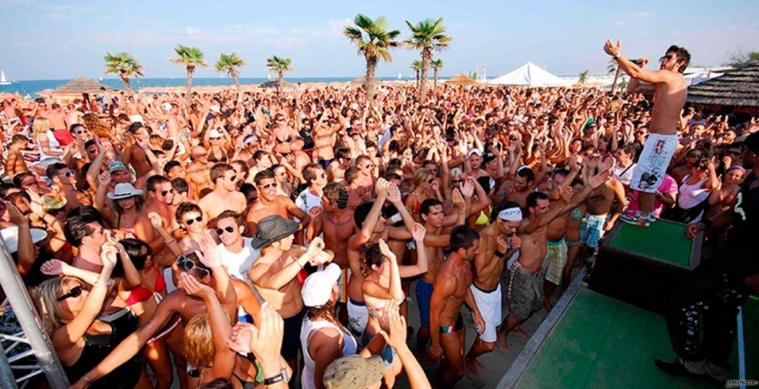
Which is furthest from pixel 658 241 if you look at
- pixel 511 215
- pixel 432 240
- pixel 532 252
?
pixel 432 240

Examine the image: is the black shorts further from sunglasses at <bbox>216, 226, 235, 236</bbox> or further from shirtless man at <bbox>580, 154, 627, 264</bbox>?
shirtless man at <bbox>580, 154, 627, 264</bbox>

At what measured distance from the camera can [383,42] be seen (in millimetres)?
18969

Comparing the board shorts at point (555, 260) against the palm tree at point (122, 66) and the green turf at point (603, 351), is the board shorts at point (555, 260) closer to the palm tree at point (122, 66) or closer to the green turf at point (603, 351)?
the green turf at point (603, 351)

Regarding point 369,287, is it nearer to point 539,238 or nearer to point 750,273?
point 539,238

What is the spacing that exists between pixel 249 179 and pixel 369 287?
361 cm

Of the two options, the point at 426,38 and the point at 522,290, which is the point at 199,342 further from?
the point at 426,38

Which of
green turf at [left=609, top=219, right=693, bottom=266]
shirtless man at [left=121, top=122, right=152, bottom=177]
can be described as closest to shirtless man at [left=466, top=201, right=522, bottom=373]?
green turf at [left=609, top=219, right=693, bottom=266]

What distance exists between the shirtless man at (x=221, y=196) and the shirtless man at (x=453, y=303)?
2.98m

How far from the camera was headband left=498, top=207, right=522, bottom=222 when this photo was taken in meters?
3.67

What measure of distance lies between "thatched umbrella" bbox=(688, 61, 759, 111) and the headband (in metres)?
15.2

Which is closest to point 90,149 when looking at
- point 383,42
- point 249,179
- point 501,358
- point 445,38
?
point 249,179

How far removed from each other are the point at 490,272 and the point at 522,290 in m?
0.75

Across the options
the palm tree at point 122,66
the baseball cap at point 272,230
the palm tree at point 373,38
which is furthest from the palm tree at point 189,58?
the baseball cap at point 272,230

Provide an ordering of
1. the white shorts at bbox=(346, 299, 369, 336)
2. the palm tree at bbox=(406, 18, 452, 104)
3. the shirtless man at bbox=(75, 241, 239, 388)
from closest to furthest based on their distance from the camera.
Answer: the shirtless man at bbox=(75, 241, 239, 388)
the white shorts at bbox=(346, 299, 369, 336)
the palm tree at bbox=(406, 18, 452, 104)
